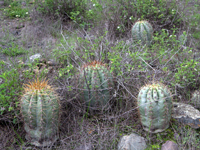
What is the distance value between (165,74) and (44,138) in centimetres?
180

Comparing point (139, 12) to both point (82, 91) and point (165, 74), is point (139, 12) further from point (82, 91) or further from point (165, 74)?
point (82, 91)

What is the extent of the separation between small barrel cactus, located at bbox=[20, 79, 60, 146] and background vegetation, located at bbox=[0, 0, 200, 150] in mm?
123

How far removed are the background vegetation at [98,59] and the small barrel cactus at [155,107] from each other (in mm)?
99

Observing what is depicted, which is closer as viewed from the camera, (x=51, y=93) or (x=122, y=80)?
(x=51, y=93)

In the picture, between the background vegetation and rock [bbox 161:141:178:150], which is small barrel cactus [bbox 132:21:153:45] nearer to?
the background vegetation

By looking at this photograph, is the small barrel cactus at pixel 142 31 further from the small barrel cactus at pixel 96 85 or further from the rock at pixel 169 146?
the rock at pixel 169 146

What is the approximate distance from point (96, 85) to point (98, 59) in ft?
2.26

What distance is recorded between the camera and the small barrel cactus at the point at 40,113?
79.7 inches

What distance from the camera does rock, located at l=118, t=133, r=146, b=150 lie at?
6.79 ft

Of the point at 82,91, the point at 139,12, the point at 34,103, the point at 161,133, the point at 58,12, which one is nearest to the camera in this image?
the point at 34,103

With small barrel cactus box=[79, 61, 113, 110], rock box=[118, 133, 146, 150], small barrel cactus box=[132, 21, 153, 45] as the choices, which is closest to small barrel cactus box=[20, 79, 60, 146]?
small barrel cactus box=[79, 61, 113, 110]

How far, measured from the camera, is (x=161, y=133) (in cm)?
224

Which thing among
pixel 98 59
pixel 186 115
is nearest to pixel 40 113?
pixel 98 59

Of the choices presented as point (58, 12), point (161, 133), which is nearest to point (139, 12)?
point (58, 12)
